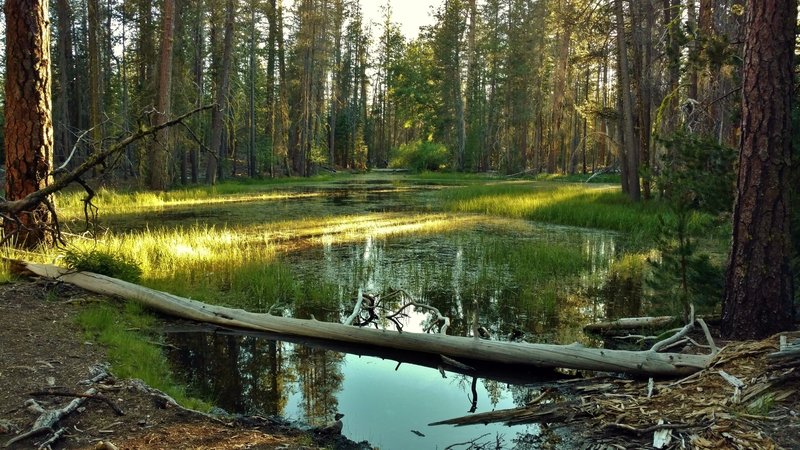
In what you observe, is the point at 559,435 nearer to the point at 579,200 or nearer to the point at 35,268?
the point at 35,268

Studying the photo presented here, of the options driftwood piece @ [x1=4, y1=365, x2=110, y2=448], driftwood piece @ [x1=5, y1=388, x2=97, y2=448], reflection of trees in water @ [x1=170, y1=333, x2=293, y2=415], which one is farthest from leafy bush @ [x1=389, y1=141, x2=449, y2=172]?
driftwood piece @ [x1=5, y1=388, x2=97, y2=448]

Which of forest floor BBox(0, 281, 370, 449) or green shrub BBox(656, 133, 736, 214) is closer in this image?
forest floor BBox(0, 281, 370, 449)

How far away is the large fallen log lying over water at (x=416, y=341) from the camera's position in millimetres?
4480

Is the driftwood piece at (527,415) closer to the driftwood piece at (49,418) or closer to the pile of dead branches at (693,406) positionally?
the pile of dead branches at (693,406)

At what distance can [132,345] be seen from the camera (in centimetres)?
499

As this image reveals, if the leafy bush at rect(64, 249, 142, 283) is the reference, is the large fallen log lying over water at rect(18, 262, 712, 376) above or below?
below

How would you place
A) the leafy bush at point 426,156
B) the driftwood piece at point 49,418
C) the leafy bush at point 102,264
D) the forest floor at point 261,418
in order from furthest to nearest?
1. the leafy bush at point 426,156
2. the leafy bush at point 102,264
3. the forest floor at point 261,418
4. the driftwood piece at point 49,418

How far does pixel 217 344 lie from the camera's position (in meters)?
5.77

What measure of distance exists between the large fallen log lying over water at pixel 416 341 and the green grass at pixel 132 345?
0.35m

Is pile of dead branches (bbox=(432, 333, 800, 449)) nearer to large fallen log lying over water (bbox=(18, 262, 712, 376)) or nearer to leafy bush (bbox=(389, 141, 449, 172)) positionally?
large fallen log lying over water (bbox=(18, 262, 712, 376))

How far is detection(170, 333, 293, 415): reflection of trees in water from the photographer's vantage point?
4.43 meters

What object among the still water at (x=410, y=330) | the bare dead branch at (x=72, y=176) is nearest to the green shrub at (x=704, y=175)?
the still water at (x=410, y=330)

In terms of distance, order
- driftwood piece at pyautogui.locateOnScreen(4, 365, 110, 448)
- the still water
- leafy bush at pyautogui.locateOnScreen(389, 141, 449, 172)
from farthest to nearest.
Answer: leafy bush at pyautogui.locateOnScreen(389, 141, 449, 172)
the still water
driftwood piece at pyautogui.locateOnScreen(4, 365, 110, 448)

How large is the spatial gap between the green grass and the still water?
0.23m
